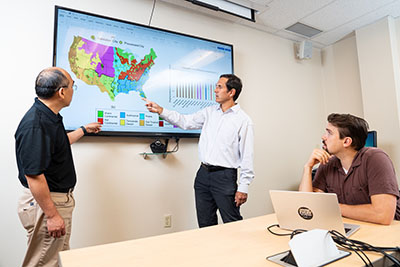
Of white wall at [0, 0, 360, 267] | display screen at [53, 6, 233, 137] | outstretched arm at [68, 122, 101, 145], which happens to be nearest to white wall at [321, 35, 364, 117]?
white wall at [0, 0, 360, 267]

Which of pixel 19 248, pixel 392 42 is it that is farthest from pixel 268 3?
pixel 19 248

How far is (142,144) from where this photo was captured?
230cm

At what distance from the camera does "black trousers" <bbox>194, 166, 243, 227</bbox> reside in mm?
2035

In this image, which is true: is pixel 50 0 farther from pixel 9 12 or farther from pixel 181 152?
pixel 181 152

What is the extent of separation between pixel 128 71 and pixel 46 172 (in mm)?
1136

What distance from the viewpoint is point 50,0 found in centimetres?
202

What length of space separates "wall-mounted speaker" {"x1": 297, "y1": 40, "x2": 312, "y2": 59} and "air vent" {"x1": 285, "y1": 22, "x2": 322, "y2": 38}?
114mm

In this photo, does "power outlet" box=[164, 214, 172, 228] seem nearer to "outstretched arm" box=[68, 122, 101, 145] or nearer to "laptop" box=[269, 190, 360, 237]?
"outstretched arm" box=[68, 122, 101, 145]

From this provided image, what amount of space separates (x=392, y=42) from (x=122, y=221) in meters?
3.52

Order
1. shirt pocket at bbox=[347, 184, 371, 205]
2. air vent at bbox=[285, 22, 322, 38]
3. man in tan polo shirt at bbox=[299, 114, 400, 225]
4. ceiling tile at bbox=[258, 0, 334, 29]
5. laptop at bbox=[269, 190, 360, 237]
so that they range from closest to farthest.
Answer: laptop at bbox=[269, 190, 360, 237], man in tan polo shirt at bbox=[299, 114, 400, 225], shirt pocket at bbox=[347, 184, 371, 205], ceiling tile at bbox=[258, 0, 334, 29], air vent at bbox=[285, 22, 322, 38]

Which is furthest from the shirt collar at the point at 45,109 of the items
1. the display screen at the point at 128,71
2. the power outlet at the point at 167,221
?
the power outlet at the point at 167,221

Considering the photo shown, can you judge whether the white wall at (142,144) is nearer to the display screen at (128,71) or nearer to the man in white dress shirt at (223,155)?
the display screen at (128,71)

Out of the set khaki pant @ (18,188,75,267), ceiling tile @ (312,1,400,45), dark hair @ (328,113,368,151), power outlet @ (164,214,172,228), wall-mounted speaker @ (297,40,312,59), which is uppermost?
ceiling tile @ (312,1,400,45)

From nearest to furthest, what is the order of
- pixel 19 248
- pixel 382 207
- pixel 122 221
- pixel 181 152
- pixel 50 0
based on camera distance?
pixel 382 207 → pixel 19 248 → pixel 50 0 → pixel 122 221 → pixel 181 152
